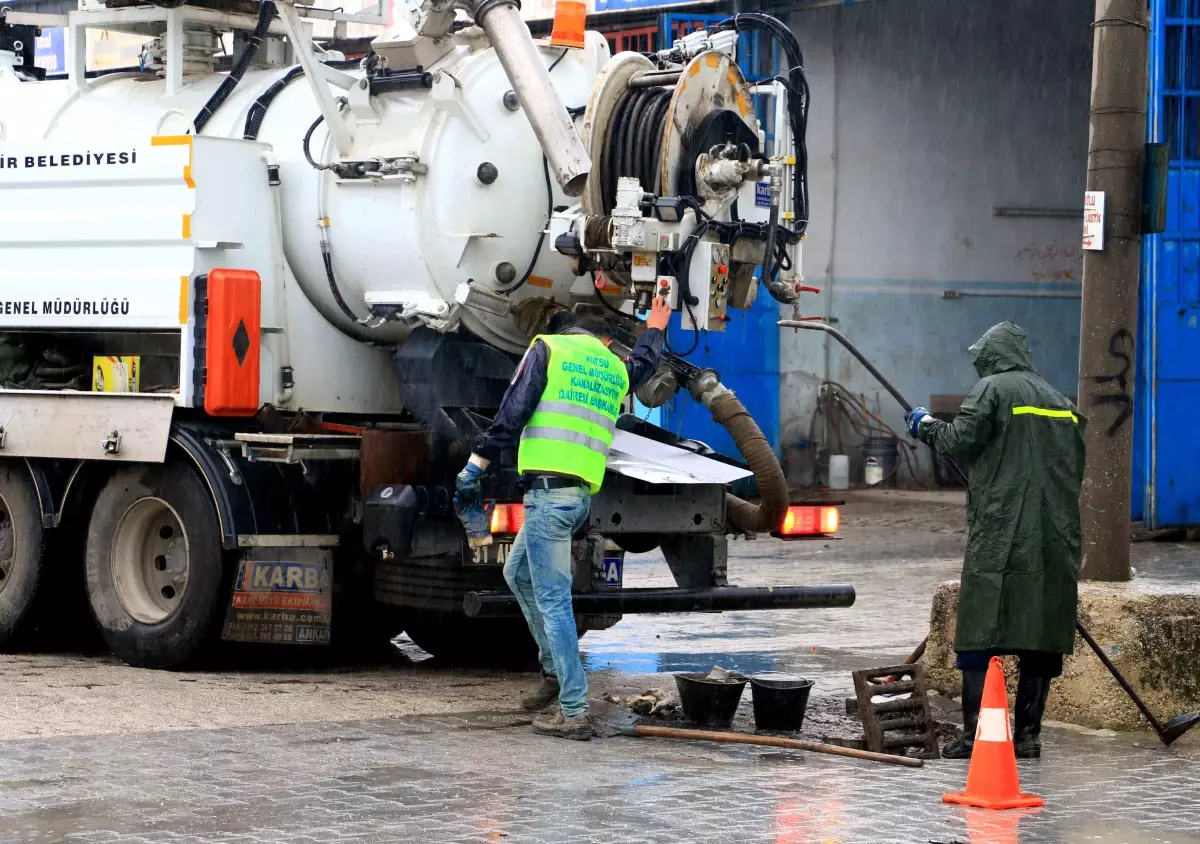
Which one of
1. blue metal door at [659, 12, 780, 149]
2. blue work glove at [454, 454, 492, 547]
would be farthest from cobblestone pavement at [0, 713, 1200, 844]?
blue metal door at [659, 12, 780, 149]

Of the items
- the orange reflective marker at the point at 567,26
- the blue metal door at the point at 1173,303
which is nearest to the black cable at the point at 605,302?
the orange reflective marker at the point at 567,26

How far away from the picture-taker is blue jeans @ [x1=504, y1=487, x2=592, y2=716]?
768 centimetres

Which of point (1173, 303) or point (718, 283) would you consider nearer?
point (718, 283)

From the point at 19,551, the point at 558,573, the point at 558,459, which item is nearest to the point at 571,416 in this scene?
the point at 558,459

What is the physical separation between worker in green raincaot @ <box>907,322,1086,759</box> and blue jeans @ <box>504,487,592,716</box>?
1388 mm

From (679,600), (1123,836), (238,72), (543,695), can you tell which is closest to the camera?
(1123,836)

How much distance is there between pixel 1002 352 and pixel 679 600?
181 centimetres

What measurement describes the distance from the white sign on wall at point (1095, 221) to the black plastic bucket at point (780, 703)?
233cm

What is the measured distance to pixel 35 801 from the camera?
6.20 m

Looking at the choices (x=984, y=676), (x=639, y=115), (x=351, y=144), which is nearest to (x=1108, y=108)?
(x=639, y=115)

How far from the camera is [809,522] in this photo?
356 inches

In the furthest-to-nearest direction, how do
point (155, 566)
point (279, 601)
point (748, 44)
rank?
point (748, 44) < point (155, 566) < point (279, 601)

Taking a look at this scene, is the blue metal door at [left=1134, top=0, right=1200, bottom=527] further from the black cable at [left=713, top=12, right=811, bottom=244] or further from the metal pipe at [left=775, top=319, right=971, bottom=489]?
the metal pipe at [left=775, top=319, right=971, bottom=489]

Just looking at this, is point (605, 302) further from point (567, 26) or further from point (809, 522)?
point (809, 522)
